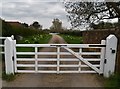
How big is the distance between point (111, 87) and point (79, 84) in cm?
90

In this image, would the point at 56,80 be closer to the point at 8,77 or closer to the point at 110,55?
the point at 8,77

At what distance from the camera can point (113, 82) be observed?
5.27m

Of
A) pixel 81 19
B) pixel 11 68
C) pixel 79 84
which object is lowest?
pixel 79 84

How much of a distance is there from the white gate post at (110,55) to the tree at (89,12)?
461 centimetres

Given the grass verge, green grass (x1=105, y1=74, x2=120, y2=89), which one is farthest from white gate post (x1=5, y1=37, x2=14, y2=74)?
green grass (x1=105, y1=74, x2=120, y2=89)

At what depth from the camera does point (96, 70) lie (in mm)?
6180

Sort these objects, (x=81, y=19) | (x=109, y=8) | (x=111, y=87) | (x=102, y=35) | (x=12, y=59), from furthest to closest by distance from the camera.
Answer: (x=81, y=19) → (x=109, y=8) → (x=102, y=35) → (x=12, y=59) → (x=111, y=87)

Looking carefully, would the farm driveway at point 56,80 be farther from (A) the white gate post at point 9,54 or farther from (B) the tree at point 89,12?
(B) the tree at point 89,12

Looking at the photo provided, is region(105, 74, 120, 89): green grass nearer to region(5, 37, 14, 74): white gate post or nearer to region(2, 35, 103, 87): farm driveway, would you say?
region(2, 35, 103, 87): farm driveway

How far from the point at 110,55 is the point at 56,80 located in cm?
188

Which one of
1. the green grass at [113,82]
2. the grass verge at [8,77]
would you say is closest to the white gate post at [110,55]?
the green grass at [113,82]

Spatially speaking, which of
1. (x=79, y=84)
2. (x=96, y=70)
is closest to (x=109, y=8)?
(x=96, y=70)

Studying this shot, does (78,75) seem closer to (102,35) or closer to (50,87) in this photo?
(50,87)

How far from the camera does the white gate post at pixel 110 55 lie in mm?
5852
